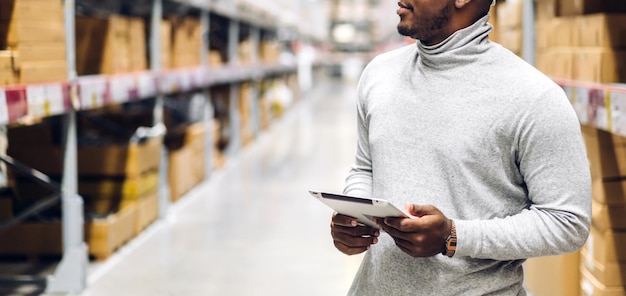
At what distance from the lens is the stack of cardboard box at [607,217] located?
272 cm

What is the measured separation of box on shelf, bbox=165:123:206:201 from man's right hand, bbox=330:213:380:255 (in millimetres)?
5443

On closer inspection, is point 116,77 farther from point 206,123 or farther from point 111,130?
point 206,123

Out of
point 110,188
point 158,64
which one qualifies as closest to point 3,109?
point 110,188

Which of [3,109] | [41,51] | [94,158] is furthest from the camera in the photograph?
[94,158]

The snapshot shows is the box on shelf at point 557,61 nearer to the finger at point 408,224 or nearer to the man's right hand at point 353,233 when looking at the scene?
the man's right hand at point 353,233

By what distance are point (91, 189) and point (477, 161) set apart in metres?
4.18

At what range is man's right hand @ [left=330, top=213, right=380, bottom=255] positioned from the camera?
1.59 m

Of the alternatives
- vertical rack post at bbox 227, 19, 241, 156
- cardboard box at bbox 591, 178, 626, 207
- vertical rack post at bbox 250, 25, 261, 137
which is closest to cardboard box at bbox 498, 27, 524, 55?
cardboard box at bbox 591, 178, 626, 207

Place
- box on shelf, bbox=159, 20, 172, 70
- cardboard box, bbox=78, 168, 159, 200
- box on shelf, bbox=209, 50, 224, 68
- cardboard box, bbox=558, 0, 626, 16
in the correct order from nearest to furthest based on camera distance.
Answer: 1. cardboard box, bbox=558, 0, 626, 16
2. cardboard box, bbox=78, 168, 159, 200
3. box on shelf, bbox=159, 20, 172, 70
4. box on shelf, bbox=209, 50, 224, 68

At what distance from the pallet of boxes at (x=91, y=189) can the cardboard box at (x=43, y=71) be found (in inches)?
41.1

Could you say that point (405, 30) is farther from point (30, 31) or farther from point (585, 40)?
point (30, 31)

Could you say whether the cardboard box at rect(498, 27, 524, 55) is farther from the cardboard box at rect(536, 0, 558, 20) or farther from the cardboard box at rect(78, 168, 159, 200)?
the cardboard box at rect(78, 168, 159, 200)

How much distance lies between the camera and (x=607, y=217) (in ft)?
9.02

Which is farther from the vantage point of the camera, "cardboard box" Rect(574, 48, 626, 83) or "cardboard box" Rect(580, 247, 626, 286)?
"cardboard box" Rect(574, 48, 626, 83)
